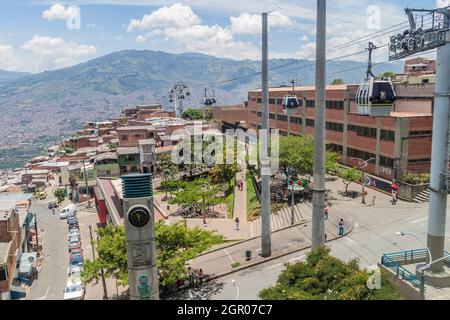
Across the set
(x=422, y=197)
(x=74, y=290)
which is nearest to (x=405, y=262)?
(x=422, y=197)

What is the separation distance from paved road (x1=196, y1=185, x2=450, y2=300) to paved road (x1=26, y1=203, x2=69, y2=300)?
19.7m

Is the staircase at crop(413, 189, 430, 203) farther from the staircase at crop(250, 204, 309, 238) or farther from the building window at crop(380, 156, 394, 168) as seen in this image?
the staircase at crop(250, 204, 309, 238)

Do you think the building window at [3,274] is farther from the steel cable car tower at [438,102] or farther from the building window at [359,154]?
the building window at [359,154]

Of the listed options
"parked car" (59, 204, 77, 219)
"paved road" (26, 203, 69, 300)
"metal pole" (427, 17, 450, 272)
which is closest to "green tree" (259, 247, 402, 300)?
"metal pole" (427, 17, 450, 272)

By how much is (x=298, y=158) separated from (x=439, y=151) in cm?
2883

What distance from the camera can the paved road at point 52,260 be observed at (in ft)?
138

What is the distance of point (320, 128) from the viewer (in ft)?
54.6

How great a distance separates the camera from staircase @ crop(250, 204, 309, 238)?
41.4 m

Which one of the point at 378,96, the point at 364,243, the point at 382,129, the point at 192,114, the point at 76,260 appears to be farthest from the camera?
the point at 192,114

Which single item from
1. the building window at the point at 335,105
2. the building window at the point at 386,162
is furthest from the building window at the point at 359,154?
the building window at the point at 335,105

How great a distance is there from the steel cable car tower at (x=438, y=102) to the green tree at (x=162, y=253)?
15057 mm

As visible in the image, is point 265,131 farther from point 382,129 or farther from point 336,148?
point 336,148

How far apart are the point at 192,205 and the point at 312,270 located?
34.3 meters
